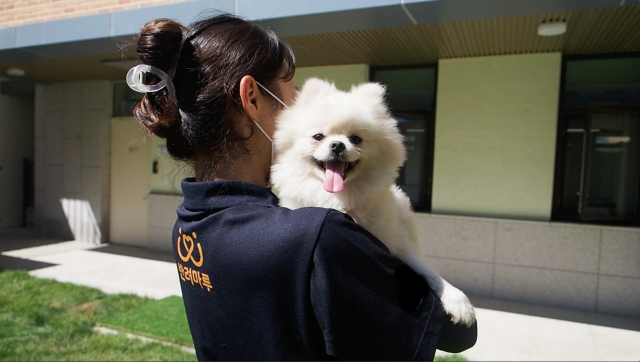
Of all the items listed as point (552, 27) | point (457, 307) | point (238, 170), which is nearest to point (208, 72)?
point (238, 170)

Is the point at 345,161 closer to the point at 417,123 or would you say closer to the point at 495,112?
the point at 495,112

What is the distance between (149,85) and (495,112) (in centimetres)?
609

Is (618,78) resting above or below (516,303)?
above

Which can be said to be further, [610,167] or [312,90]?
[610,167]

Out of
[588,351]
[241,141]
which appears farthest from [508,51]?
[241,141]

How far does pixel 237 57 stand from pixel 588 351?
527 centimetres

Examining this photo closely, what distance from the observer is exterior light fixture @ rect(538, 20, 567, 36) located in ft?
16.4

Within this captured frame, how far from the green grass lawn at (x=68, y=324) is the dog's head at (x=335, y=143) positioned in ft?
11.0

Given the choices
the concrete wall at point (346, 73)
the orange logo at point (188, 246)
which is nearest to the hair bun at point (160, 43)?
the orange logo at point (188, 246)

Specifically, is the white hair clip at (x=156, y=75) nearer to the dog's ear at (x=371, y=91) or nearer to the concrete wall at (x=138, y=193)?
the dog's ear at (x=371, y=91)

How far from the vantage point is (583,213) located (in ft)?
20.1

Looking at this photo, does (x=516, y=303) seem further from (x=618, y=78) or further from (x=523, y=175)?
(x=618, y=78)

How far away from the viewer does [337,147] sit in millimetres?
1584

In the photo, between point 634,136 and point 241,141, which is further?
point 634,136
